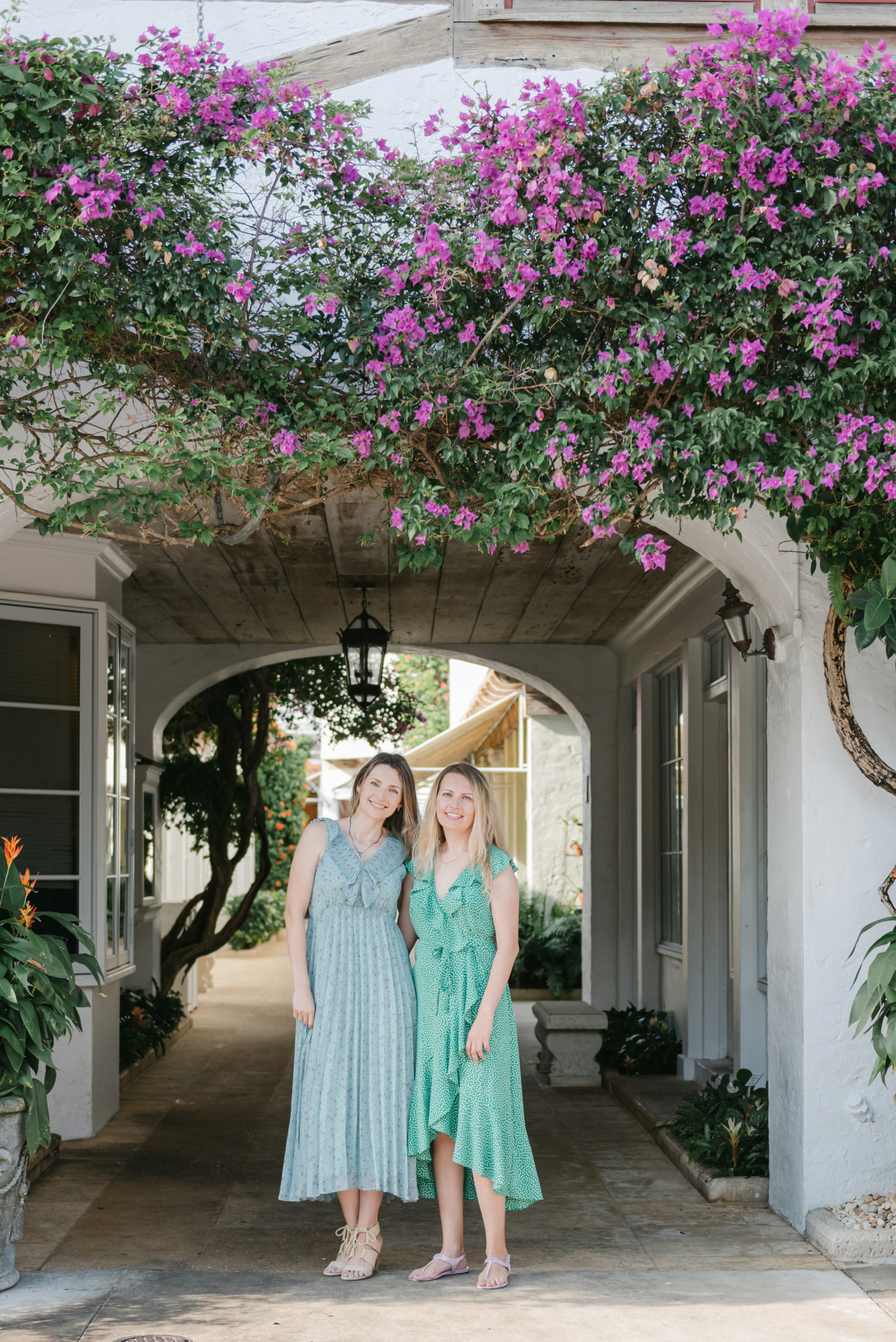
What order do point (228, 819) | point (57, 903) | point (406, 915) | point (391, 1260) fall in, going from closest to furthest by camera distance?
point (406, 915) → point (391, 1260) → point (57, 903) → point (228, 819)

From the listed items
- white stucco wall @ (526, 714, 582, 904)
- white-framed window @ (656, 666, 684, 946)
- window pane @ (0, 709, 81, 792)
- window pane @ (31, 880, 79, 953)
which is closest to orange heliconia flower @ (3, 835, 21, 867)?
window pane @ (31, 880, 79, 953)

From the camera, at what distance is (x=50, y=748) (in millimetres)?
6328

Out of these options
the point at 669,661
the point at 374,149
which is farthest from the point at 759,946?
the point at 374,149

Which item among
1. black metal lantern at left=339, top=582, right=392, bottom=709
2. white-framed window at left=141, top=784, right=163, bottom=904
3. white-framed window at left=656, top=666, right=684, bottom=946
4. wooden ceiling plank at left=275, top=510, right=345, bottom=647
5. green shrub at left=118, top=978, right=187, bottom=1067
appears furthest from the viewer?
white-framed window at left=141, top=784, right=163, bottom=904

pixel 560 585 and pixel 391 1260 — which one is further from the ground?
pixel 560 585

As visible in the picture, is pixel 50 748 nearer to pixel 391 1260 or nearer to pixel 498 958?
pixel 391 1260

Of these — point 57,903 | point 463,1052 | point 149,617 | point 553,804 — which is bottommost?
point 463,1052

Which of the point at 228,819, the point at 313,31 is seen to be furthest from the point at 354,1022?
the point at 228,819

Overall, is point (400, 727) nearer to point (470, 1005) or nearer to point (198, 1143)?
point (198, 1143)

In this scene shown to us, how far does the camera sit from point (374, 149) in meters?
4.21

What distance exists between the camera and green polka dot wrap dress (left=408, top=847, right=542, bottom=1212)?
3.89 m

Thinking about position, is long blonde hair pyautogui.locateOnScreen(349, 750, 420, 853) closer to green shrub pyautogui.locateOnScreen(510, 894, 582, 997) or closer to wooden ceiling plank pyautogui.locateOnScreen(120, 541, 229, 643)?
wooden ceiling plank pyautogui.locateOnScreen(120, 541, 229, 643)

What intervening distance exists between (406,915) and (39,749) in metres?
2.87

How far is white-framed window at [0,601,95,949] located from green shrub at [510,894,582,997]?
671 centimetres
